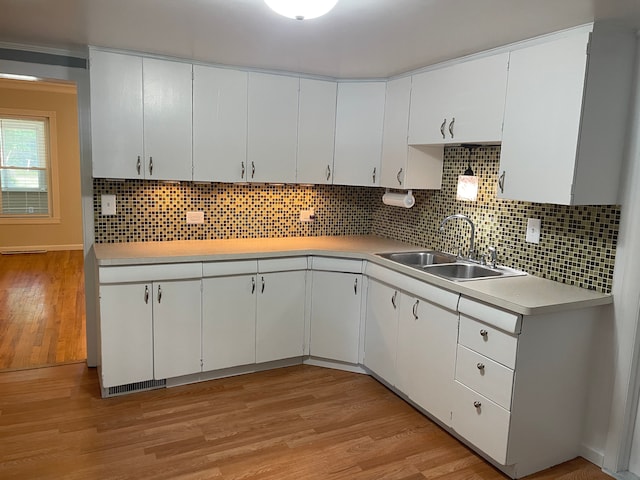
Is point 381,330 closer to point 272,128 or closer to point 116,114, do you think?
point 272,128

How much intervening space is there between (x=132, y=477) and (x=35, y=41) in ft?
8.55

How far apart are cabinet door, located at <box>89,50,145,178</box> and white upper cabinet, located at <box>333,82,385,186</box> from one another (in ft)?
4.87

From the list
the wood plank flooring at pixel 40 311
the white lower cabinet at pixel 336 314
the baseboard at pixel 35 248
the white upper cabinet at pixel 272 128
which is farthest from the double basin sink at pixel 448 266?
the baseboard at pixel 35 248

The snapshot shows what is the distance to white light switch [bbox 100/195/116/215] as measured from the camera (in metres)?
3.41

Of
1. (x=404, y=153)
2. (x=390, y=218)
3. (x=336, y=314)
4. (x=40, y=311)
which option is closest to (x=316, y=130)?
(x=404, y=153)

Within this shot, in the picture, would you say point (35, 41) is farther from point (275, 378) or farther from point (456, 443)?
point (456, 443)

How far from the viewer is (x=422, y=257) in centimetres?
356

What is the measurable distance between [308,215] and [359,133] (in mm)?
833

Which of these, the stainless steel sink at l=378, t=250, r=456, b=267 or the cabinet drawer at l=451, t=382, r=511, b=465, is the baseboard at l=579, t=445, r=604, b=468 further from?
the stainless steel sink at l=378, t=250, r=456, b=267

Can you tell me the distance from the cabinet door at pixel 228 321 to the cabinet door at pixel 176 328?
57 mm

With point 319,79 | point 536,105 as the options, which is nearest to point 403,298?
point 536,105

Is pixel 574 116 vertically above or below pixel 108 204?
above

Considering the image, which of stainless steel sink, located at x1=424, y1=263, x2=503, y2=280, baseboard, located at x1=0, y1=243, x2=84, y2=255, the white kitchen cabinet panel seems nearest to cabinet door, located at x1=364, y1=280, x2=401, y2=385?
stainless steel sink, located at x1=424, y1=263, x2=503, y2=280

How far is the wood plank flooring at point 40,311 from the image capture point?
371cm
